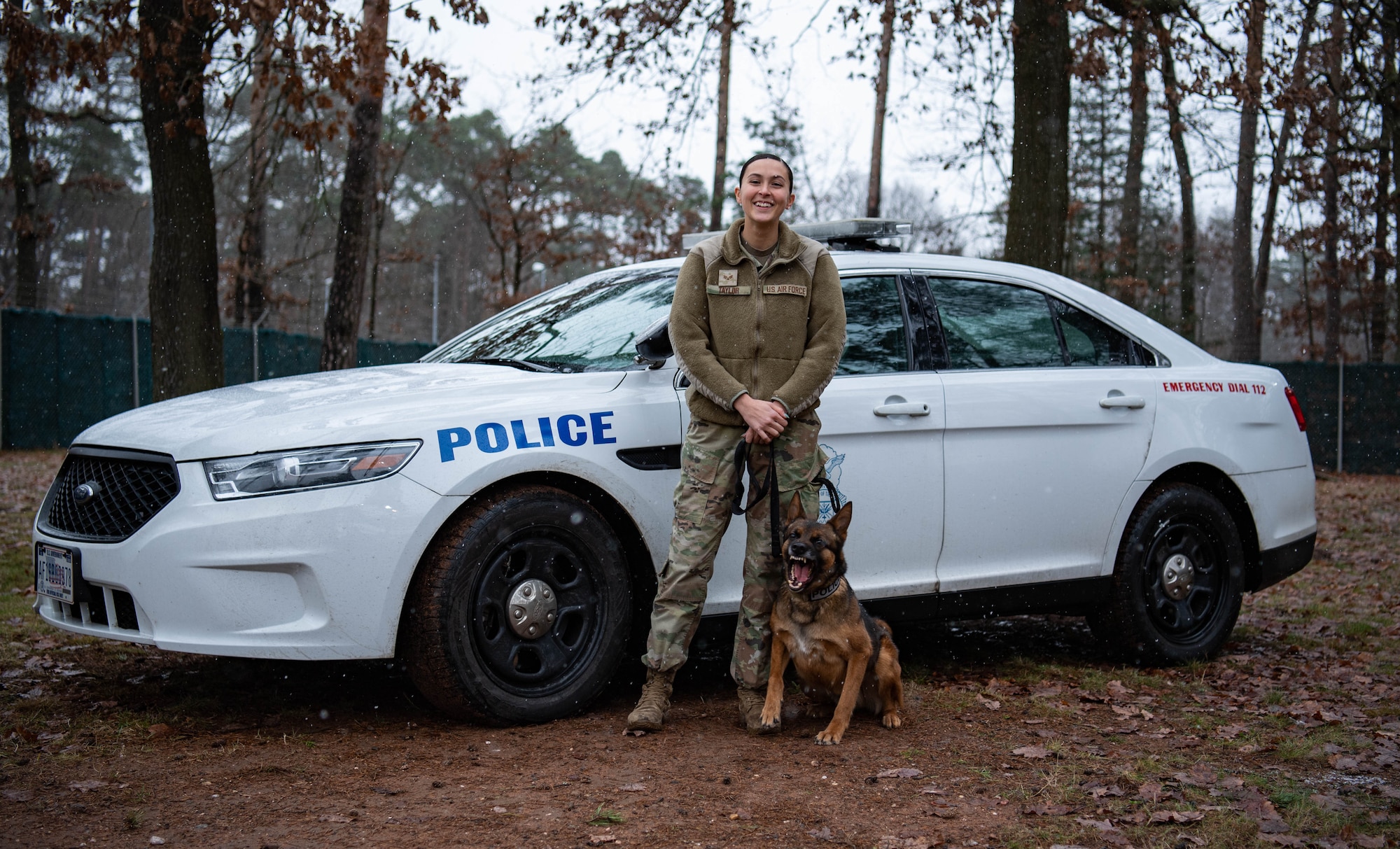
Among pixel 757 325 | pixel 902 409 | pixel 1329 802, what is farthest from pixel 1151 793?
pixel 757 325

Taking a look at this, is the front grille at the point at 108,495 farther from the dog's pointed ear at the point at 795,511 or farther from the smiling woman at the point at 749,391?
the dog's pointed ear at the point at 795,511

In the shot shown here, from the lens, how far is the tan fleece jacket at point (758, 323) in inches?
159

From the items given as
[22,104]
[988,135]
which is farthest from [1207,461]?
[22,104]

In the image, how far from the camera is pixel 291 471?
12.0 feet

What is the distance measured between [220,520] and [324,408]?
0.49m

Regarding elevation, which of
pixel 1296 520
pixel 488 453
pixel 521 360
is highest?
pixel 521 360

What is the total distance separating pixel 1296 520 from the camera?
5.76m

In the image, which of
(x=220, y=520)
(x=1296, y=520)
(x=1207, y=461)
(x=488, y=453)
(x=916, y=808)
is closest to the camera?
(x=916, y=808)

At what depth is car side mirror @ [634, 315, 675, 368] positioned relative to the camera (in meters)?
4.24

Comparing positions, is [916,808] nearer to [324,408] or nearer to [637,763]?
[637,763]

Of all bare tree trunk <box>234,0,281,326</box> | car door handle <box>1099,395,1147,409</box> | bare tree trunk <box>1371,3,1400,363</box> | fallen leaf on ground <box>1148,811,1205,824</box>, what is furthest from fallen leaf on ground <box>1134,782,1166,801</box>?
bare tree trunk <box>234,0,281,326</box>

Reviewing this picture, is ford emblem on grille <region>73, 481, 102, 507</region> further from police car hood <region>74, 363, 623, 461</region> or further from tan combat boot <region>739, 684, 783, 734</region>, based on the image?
tan combat boot <region>739, 684, 783, 734</region>

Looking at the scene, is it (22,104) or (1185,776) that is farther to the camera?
(22,104)

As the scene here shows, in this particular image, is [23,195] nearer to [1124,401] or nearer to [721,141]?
[721,141]
